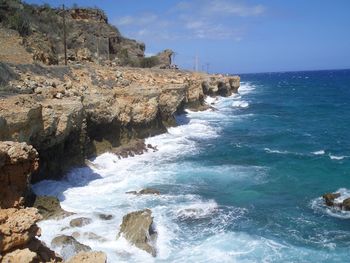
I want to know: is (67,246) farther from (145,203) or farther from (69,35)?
(69,35)

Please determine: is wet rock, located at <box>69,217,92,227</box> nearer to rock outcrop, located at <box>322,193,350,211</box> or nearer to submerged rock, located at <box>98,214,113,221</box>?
submerged rock, located at <box>98,214,113,221</box>

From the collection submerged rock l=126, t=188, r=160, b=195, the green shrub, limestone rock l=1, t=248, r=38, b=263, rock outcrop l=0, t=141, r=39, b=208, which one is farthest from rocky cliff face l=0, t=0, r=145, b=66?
limestone rock l=1, t=248, r=38, b=263

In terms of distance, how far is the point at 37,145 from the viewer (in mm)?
21406

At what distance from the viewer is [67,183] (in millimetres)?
23312

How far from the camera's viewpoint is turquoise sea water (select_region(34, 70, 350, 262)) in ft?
54.9

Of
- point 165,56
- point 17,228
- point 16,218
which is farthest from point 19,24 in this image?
point 165,56

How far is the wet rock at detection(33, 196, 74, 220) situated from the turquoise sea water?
0.48m

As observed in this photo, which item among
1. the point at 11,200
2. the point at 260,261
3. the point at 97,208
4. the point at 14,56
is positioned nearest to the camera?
the point at 11,200

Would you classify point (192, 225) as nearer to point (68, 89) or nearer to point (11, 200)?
point (11, 200)

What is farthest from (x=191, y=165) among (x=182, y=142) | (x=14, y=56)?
(x=14, y=56)

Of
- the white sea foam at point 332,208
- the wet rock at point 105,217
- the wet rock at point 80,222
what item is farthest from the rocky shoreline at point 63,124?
the white sea foam at point 332,208

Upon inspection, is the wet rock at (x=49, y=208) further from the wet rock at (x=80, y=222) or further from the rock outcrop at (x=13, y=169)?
the rock outcrop at (x=13, y=169)

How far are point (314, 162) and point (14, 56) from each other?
80.4ft

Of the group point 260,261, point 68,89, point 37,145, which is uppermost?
point 68,89
